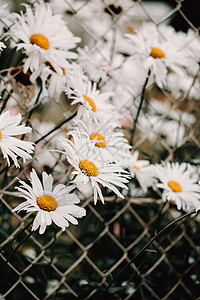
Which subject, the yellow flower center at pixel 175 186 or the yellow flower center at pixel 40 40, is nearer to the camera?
the yellow flower center at pixel 40 40

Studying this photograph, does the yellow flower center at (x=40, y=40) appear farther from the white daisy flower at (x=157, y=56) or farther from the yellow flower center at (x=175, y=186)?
the yellow flower center at (x=175, y=186)

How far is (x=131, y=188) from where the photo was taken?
1264 millimetres

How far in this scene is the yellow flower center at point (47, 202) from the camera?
0.67m

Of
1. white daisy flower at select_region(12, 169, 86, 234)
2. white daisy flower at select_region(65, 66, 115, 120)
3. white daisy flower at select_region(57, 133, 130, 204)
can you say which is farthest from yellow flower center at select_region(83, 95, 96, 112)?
white daisy flower at select_region(12, 169, 86, 234)

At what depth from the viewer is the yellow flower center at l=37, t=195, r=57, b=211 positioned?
2.20 feet

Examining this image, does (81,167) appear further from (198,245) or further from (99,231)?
(198,245)

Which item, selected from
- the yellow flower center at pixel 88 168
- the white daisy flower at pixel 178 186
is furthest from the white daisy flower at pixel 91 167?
the white daisy flower at pixel 178 186

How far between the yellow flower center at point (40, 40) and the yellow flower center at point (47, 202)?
1.18ft

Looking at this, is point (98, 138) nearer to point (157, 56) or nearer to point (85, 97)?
point (85, 97)

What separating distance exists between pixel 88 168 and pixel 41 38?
13.4 inches

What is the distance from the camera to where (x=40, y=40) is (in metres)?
0.85

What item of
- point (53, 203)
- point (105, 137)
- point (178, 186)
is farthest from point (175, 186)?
point (53, 203)

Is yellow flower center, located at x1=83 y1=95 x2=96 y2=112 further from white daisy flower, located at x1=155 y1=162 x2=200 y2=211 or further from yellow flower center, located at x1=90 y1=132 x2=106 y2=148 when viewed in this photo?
white daisy flower, located at x1=155 y1=162 x2=200 y2=211

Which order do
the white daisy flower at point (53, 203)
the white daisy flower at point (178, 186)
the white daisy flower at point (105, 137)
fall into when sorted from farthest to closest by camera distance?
the white daisy flower at point (178, 186) → the white daisy flower at point (105, 137) → the white daisy flower at point (53, 203)
